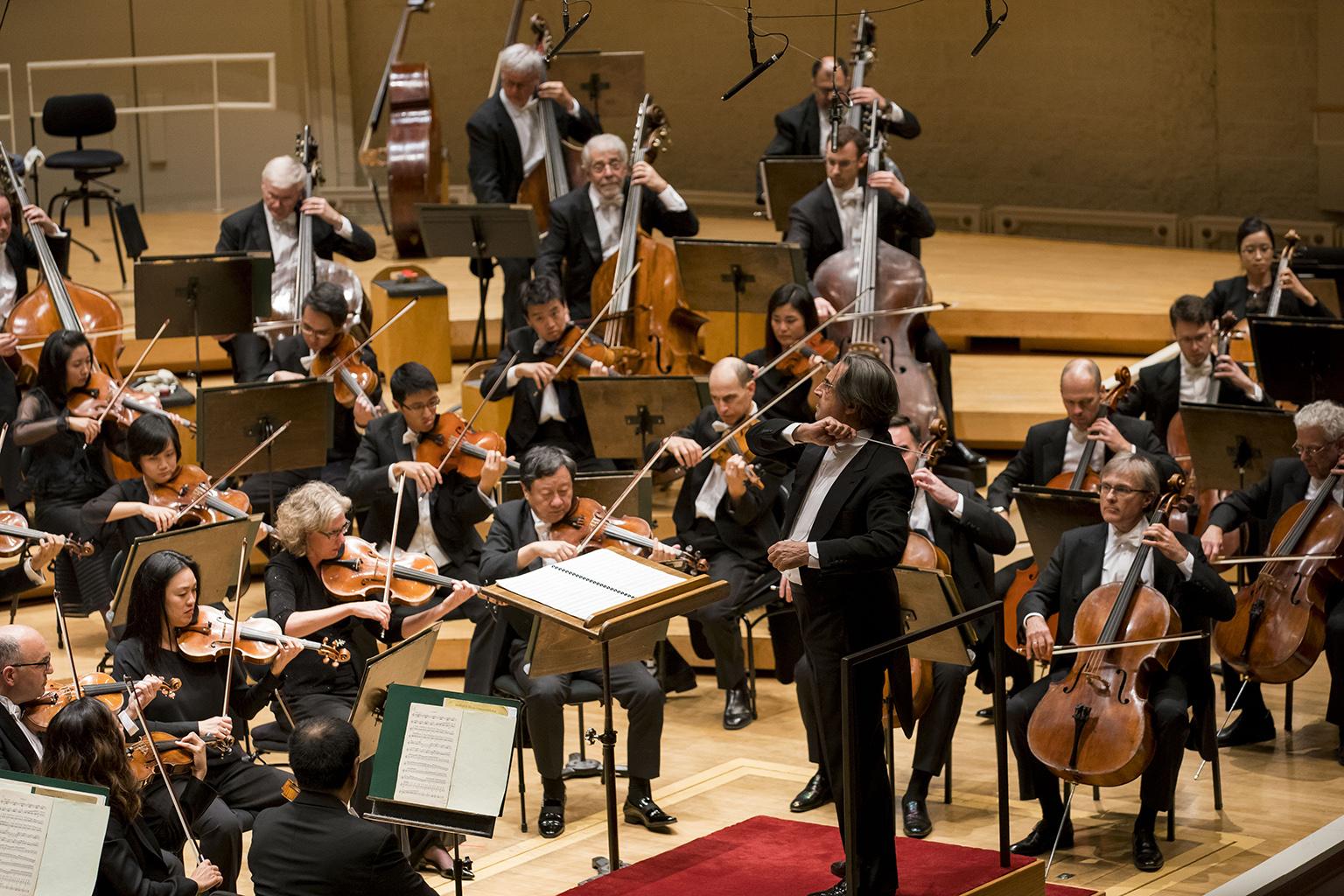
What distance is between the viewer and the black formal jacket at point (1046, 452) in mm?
5016

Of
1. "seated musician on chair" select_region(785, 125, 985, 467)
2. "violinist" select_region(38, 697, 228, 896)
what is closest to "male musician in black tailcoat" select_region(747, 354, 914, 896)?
"violinist" select_region(38, 697, 228, 896)

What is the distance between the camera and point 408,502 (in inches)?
202

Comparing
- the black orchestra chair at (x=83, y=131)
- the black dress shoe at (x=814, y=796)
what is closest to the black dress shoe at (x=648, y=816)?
the black dress shoe at (x=814, y=796)

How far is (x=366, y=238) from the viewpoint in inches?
250

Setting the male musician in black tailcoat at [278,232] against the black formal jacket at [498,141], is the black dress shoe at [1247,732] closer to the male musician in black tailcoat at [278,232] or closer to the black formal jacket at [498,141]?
the black formal jacket at [498,141]

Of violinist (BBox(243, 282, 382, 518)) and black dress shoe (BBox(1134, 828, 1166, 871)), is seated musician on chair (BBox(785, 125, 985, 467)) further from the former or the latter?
black dress shoe (BBox(1134, 828, 1166, 871))

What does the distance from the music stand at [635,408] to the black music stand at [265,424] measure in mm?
775

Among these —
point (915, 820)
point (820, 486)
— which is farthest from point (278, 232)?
point (820, 486)

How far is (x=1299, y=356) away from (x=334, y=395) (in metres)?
2.88

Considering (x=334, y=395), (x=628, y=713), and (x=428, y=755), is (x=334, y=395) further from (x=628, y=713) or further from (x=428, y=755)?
(x=428, y=755)

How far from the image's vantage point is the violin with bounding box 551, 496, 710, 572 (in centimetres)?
464

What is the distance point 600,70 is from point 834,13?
2.90 meters

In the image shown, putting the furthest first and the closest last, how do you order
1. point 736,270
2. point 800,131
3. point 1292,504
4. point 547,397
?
point 800,131
point 736,270
point 547,397
point 1292,504

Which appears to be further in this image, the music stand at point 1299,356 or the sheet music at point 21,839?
the music stand at point 1299,356
